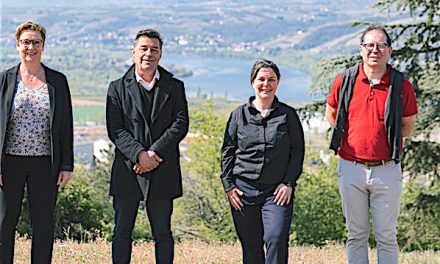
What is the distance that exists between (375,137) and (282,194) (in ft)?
2.25

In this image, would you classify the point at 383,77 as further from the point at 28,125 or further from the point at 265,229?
the point at 28,125

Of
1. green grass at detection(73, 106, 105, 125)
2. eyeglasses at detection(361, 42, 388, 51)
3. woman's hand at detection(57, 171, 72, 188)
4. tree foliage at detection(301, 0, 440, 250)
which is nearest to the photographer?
eyeglasses at detection(361, 42, 388, 51)

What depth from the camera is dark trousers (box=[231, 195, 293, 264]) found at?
4098 mm

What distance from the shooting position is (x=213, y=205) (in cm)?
2464

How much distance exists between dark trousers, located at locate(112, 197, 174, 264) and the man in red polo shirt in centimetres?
120

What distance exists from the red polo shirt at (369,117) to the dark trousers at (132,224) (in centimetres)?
129

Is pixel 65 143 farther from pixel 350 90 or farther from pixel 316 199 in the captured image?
pixel 316 199

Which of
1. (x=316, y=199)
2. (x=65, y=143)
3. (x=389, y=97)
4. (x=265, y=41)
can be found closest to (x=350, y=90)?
(x=389, y=97)

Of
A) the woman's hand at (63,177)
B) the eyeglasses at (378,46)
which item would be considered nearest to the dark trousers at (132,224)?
the woman's hand at (63,177)

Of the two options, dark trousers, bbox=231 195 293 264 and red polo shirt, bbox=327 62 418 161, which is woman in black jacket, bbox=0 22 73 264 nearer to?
dark trousers, bbox=231 195 293 264

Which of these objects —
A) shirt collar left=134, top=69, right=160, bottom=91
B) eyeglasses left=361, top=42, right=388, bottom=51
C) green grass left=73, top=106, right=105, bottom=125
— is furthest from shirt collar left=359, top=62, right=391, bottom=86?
green grass left=73, top=106, right=105, bottom=125

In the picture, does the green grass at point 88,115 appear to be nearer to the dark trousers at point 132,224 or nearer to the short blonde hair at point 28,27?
the dark trousers at point 132,224

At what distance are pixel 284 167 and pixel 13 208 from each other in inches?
69.5

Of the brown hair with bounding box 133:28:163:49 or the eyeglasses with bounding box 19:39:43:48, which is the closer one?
the eyeglasses with bounding box 19:39:43:48
